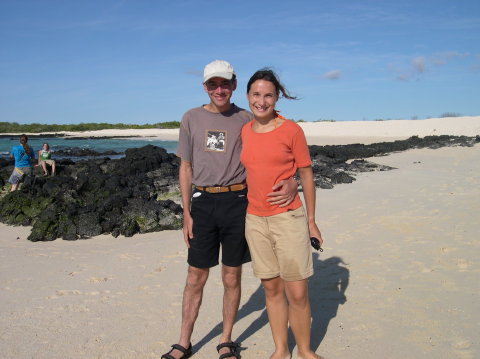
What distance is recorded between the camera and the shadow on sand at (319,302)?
12.9 feet

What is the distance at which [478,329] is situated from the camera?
3760 mm

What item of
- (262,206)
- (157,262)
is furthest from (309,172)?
(157,262)

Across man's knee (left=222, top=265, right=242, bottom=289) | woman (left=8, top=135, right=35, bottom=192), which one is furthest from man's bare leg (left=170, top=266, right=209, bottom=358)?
woman (left=8, top=135, right=35, bottom=192)

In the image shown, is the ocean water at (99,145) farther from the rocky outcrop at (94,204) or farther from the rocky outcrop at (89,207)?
the rocky outcrop at (89,207)

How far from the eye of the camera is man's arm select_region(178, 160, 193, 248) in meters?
3.52

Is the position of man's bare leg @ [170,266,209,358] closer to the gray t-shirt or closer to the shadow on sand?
the shadow on sand

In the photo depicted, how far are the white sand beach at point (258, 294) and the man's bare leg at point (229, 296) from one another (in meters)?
0.23

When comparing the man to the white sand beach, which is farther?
the white sand beach

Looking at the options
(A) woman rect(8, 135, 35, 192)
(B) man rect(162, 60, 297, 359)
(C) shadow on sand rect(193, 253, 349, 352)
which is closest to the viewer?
(B) man rect(162, 60, 297, 359)

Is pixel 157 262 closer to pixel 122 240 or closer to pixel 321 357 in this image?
pixel 122 240

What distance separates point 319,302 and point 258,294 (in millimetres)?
684

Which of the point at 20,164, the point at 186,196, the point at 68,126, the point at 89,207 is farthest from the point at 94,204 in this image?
the point at 68,126

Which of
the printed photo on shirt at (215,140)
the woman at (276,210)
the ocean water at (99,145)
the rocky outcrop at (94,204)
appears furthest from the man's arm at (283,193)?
the ocean water at (99,145)

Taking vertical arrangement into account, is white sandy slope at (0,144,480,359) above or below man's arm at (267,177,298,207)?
below
